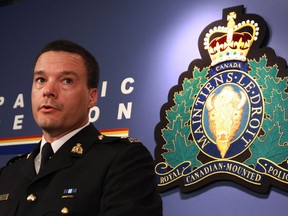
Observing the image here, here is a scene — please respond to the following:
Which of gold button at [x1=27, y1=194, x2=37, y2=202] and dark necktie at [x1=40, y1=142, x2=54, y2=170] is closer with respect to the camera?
gold button at [x1=27, y1=194, x2=37, y2=202]

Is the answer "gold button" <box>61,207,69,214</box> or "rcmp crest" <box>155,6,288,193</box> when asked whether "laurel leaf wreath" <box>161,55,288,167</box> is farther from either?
"gold button" <box>61,207,69,214</box>

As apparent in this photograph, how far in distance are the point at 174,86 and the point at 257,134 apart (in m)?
0.57

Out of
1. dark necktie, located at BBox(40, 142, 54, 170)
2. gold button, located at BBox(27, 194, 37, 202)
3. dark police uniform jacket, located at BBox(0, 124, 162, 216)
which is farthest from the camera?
dark necktie, located at BBox(40, 142, 54, 170)

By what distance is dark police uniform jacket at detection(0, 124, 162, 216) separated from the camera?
3.94 feet

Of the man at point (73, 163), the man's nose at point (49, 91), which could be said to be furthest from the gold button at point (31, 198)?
the man's nose at point (49, 91)

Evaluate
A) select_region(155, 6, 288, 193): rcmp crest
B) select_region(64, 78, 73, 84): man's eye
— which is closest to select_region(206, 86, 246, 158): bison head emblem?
select_region(155, 6, 288, 193): rcmp crest

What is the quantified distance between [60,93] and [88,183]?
271 mm

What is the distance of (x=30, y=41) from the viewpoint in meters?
3.57

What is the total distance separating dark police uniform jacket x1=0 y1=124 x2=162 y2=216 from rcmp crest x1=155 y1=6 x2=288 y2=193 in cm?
117

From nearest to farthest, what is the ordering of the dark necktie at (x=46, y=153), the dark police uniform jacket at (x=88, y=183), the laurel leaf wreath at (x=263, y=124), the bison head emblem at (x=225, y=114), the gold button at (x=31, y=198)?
the dark police uniform jacket at (x=88, y=183) → the gold button at (x=31, y=198) → the dark necktie at (x=46, y=153) → the laurel leaf wreath at (x=263, y=124) → the bison head emblem at (x=225, y=114)

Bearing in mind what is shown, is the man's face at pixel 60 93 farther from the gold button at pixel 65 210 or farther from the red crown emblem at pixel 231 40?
the red crown emblem at pixel 231 40

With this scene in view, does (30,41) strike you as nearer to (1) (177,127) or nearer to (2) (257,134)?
(1) (177,127)

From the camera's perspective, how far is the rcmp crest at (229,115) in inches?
93.4

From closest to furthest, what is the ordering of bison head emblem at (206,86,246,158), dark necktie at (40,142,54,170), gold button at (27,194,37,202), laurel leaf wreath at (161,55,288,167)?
gold button at (27,194,37,202), dark necktie at (40,142,54,170), laurel leaf wreath at (161,55,288,167), bison head emblem at (206,86,246,158)
